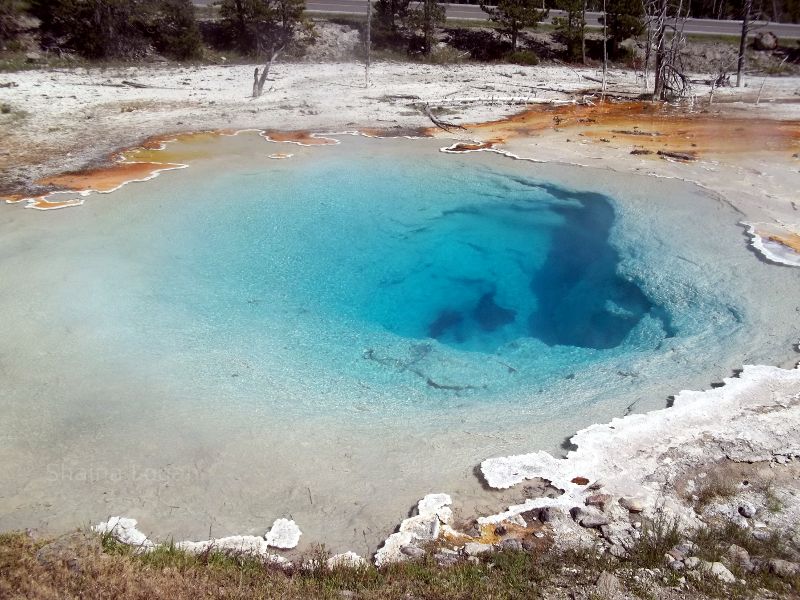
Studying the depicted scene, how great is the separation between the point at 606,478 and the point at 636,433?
418mm

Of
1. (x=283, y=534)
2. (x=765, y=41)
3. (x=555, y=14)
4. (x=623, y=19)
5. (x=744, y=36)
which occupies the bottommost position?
(x=283, y=534)

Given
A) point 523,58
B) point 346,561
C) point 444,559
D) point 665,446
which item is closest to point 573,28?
point 523,58

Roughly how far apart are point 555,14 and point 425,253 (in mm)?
14900

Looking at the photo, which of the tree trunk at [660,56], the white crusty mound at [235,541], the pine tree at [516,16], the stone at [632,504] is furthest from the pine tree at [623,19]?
the white crusty mound at [235,541]

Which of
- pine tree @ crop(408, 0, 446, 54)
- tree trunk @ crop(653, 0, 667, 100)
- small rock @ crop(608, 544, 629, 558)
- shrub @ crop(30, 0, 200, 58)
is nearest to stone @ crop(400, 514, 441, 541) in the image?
small rock @ crop(608, 544, 629, 558)

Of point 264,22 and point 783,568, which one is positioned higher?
point 264,22

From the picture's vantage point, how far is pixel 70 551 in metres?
2.30

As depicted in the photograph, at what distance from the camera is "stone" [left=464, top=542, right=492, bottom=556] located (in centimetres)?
259

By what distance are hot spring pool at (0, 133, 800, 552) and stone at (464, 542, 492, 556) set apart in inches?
12.2

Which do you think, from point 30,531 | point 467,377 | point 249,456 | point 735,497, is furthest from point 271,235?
point 735,497

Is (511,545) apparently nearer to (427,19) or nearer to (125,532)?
(125,532)

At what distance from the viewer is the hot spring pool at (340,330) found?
121 inches

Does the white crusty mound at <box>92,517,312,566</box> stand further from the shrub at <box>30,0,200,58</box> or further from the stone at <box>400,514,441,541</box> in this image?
the shrub at <box>30,0,200,58</box>

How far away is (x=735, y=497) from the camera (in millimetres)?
2895
